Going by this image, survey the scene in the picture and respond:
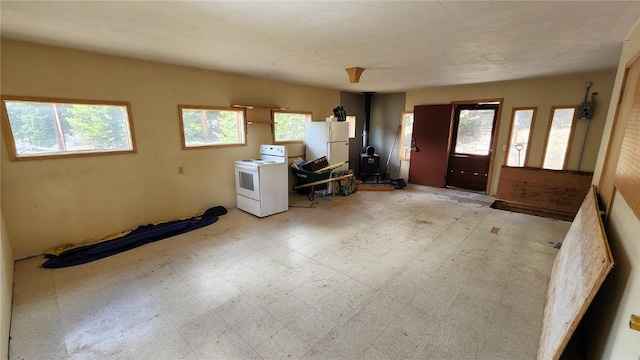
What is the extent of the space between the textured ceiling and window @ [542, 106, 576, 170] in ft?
3.32

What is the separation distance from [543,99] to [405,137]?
2.92 metres

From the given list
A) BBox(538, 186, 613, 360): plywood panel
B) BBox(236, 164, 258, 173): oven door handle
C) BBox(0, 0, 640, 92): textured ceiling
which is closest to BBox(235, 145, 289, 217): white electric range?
BBox(236, 164, 258, 173): oven door handle

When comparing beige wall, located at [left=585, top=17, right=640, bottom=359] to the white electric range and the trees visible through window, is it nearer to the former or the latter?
the white electric range

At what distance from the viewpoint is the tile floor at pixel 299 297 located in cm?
181

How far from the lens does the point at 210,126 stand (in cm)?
442

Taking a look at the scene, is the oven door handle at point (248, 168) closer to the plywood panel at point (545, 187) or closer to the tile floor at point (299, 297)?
the tile floor at point (299, 297)

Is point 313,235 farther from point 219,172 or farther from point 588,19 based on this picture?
point 588,19

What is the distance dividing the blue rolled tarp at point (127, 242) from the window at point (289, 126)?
7.39 feet

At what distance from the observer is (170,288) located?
2447mm

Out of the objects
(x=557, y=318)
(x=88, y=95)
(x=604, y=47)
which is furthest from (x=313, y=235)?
(x=604, y=47)

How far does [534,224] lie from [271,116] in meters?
5.00

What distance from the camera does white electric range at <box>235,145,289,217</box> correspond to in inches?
167

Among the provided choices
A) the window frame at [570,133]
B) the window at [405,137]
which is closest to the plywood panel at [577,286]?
the window frame at [570,133]

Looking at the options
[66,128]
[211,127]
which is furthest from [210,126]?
[66,128]
